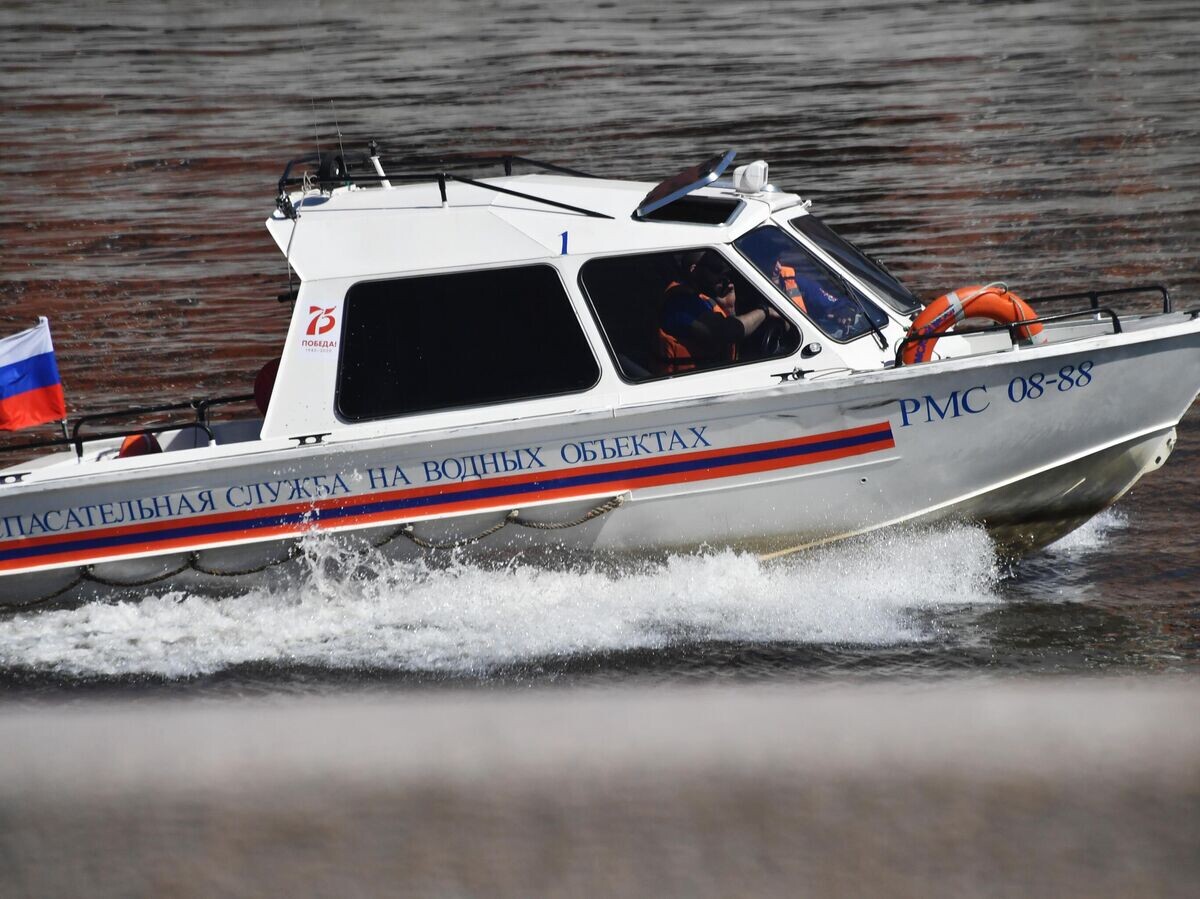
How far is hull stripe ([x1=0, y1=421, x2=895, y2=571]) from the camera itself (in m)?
8.16

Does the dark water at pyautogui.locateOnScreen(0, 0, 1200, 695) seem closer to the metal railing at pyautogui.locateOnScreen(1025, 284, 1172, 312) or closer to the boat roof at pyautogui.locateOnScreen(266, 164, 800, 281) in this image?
the metal railing at pyautogui.locateOnScreen(1025, 284, 1172, 312)

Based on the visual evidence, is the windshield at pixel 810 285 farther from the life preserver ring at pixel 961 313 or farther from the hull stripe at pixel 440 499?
the hull stripe at pixel 440 499

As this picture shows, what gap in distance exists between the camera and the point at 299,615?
28.5ft

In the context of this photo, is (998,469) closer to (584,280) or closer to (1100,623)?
(1100,623)

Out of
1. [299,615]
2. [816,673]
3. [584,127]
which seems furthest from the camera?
[584,127]

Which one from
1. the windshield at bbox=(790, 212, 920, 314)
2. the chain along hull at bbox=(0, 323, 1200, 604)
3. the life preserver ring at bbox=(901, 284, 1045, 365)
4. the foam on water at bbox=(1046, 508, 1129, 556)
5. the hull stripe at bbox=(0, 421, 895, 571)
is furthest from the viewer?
the foam on water at bbox=(1046, 508, 1129, 556)

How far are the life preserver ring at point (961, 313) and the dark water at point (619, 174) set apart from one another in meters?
1.17

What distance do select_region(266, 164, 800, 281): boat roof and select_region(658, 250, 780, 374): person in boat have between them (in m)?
0.26

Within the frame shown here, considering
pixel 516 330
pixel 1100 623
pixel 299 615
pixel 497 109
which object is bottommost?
pixel 1100 623

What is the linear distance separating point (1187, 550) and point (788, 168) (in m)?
12.3

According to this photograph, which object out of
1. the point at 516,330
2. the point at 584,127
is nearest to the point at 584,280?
the point at 516,330

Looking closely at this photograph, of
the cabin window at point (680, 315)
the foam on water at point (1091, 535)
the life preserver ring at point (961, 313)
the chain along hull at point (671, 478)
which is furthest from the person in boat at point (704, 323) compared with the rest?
the foam on water at point (1091, 535)

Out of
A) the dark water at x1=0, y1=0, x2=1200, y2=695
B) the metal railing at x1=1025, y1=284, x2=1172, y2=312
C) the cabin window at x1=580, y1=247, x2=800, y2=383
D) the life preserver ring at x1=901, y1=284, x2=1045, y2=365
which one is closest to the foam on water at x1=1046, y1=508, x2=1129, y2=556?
the dark water at x1=0, y1=0, x2=1200, y2=695

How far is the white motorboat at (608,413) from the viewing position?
808 cm
